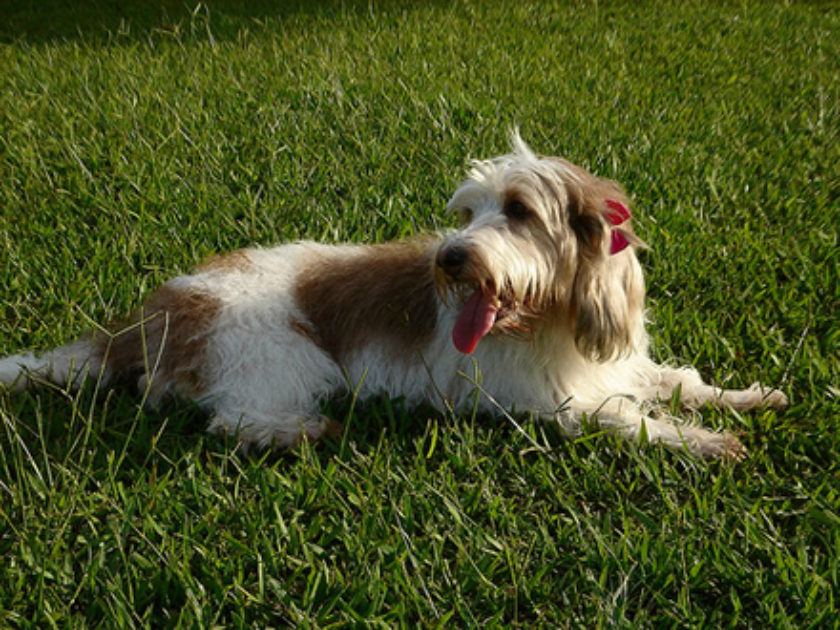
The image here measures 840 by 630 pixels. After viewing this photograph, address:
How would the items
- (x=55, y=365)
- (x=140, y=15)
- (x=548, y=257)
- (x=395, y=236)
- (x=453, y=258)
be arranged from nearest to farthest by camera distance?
1. (x=453, y=258)
2. (x=548, y=257)
3. (x=55, y=365)
4. (x=395, y=236)
5. (x=140, y=15)

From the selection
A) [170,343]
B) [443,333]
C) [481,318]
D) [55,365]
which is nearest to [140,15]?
[55,365]

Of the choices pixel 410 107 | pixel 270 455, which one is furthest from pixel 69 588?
pixel 410 107

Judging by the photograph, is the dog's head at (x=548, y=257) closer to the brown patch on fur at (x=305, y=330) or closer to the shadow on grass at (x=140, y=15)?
the brown patch on fur at (x=305, y=330)

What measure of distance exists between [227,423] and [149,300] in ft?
2.51

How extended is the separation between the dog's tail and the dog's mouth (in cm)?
158

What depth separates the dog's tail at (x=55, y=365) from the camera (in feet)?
12.0

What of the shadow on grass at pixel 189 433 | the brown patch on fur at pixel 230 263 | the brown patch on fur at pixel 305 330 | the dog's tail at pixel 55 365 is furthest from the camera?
the brown patch on fur at pixel 230 263

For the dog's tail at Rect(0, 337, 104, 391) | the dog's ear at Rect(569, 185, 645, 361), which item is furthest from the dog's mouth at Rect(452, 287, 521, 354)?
the dog's tail at Rect(0, 337, 104, 391)

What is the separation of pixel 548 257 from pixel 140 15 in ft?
28.8

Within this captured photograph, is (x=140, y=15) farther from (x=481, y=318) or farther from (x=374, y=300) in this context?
(x=481, y=318)

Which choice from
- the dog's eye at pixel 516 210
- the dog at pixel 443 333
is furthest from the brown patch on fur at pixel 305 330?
the dog's eye at pixel 516 210

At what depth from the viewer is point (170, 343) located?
12.1ft

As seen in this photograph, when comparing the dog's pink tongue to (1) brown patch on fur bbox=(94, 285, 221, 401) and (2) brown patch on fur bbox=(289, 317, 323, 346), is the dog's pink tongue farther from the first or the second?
(1) brown patch on fur bbox=(94, 285, 221, 401)

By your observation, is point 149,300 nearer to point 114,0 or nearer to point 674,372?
point 674,372
